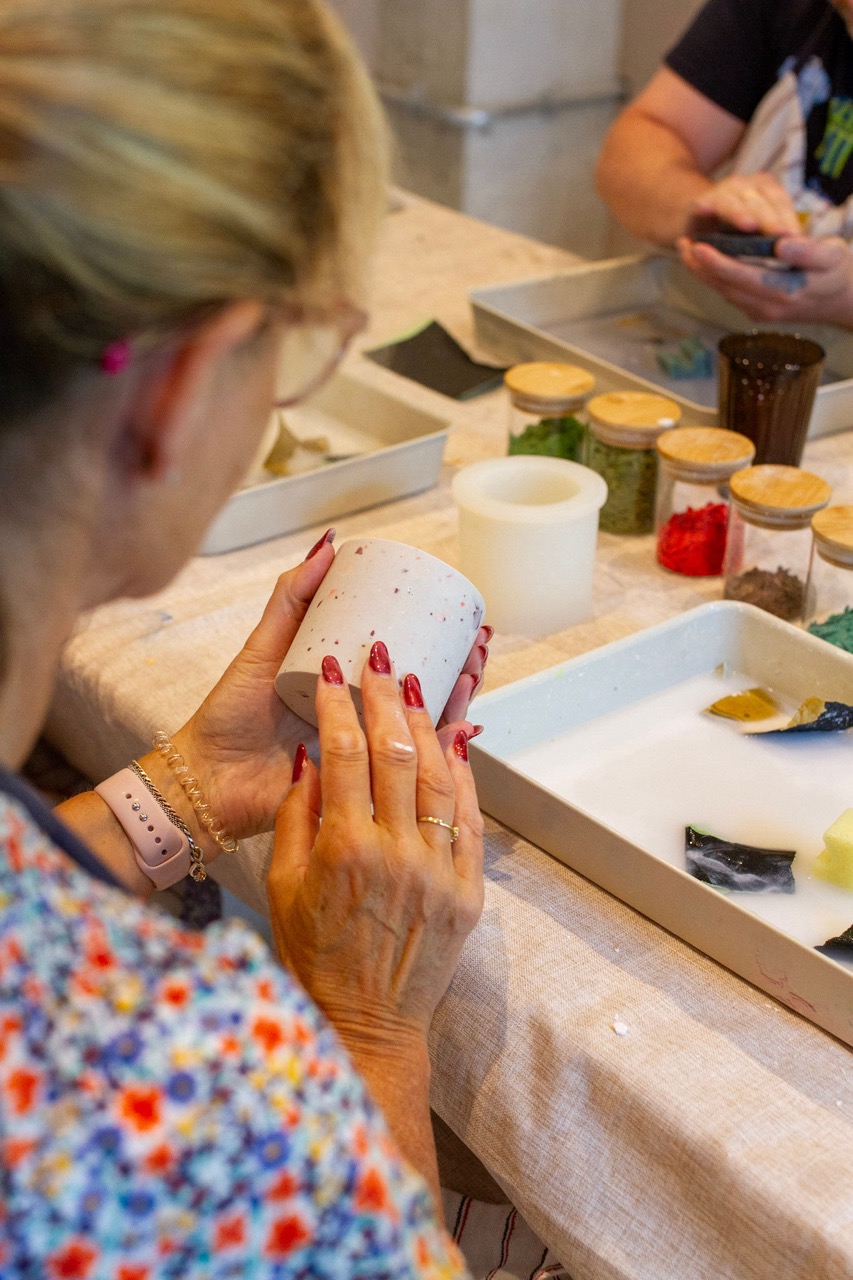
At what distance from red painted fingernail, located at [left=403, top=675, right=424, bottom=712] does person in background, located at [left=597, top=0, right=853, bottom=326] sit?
95 cm

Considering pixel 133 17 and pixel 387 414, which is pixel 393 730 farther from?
pixel 387 414

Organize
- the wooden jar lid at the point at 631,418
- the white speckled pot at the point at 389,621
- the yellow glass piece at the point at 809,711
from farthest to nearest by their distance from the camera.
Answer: the wooden jar lid at the point at 631,418 < the yellow glass piece at the point at 809,711 < the white speckled pot at the point at 389,621

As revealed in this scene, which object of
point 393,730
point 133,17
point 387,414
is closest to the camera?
point 133,17

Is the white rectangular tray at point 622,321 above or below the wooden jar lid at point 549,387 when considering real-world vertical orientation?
below

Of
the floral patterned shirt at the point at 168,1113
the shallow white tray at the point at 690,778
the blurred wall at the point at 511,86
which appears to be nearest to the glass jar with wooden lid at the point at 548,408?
the shallow white tray at the point at 690,778

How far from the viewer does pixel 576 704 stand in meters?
1.01

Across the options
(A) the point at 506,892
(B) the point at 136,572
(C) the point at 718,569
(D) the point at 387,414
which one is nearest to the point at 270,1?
(B) the point at 136,572

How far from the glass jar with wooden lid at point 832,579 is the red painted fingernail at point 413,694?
1.29ft

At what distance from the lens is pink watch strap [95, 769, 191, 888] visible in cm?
96

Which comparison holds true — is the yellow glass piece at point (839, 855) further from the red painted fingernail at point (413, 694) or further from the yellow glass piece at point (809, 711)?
the red painted fingernail at point (413, 694)

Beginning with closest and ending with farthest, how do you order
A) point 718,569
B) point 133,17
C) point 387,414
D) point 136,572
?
point 133,17, point 136,572, point 718,569, point 387,414

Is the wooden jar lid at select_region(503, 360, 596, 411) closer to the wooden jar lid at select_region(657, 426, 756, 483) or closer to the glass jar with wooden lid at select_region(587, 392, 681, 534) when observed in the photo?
the glass jar with wooden lid at select_region(587, 392, 681, 534)

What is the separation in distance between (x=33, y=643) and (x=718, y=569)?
788mm

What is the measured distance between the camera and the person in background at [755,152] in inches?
62.6
